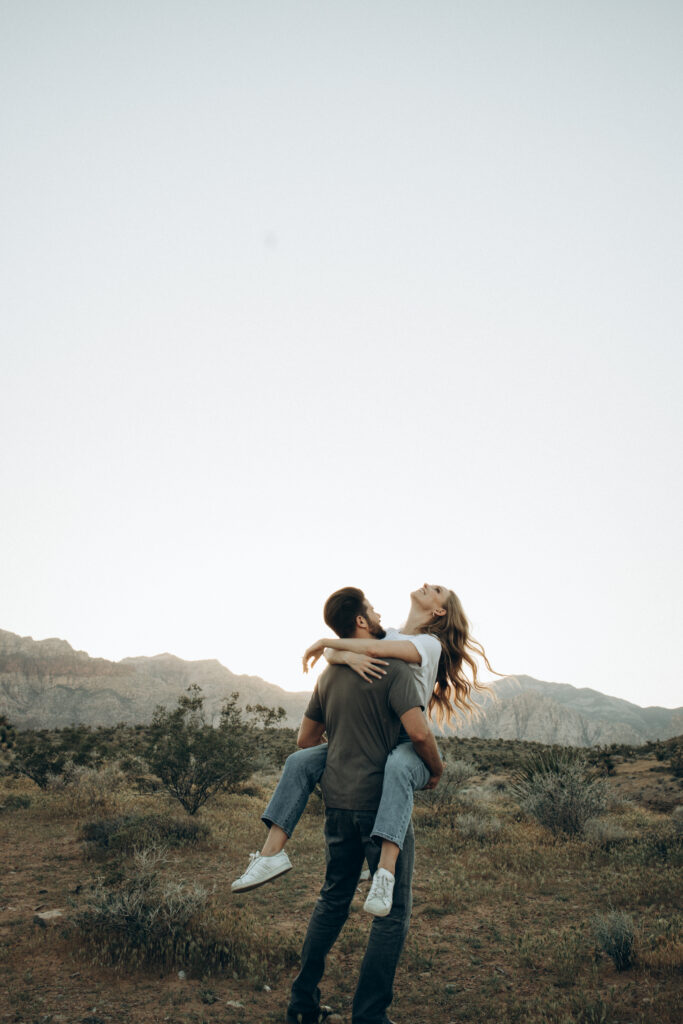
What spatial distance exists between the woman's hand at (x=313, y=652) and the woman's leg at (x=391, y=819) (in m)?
0.83

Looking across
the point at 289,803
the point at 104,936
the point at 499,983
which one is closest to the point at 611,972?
the point at 499,983

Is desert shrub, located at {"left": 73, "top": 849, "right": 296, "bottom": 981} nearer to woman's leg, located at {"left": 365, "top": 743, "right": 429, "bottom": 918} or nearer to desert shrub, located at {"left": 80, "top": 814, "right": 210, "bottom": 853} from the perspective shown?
woman's leg, located at {"left": 365, "top": 743, "right": 429, "bottom": 918}

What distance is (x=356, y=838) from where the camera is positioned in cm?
364

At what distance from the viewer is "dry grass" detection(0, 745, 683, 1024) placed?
447 centimetres

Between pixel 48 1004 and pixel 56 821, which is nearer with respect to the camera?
pixel 48 1004

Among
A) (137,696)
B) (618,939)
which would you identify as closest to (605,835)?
(618,939)

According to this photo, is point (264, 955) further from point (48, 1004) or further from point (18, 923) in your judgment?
point (18, 923)

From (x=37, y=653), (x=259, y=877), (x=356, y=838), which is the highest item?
(x=356, y=838)

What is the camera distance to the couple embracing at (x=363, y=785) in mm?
3404

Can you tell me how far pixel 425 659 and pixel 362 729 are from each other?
1.88 ft

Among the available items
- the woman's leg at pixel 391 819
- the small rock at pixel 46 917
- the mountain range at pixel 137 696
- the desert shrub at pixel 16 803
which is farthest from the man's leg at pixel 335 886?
the mountain range at pixel 137 696

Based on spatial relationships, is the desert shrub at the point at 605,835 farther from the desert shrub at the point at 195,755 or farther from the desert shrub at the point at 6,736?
the desert shrub at the point at 6,736

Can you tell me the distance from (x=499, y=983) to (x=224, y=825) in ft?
22.1

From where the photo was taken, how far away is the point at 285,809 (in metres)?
3.78
